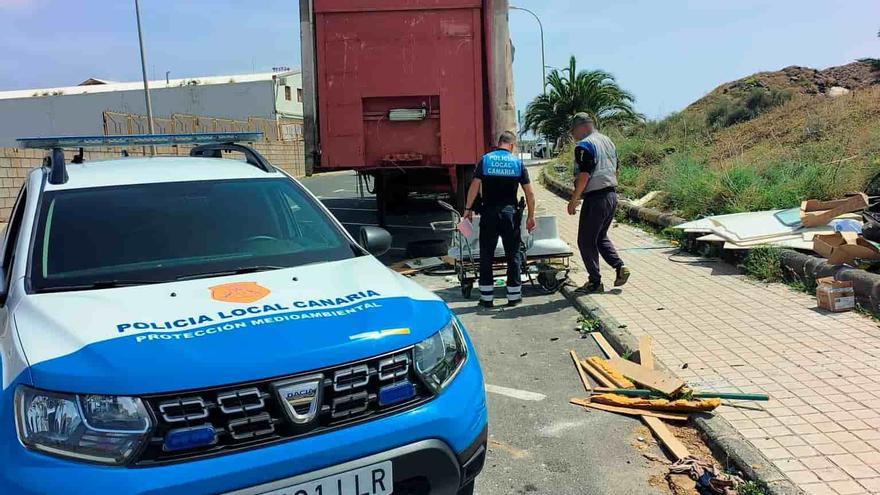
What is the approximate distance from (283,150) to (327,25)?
27598 millimetres

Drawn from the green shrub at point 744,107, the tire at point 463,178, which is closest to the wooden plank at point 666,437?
the tire at point 463,178

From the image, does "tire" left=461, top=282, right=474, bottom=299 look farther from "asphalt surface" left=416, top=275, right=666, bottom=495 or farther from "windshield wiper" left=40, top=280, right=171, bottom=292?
"windshield wiper" left=40, top=280, right=171, bottom=292

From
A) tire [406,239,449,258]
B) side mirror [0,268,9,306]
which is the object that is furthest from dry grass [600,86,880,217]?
side mirror [0,268,9,306]

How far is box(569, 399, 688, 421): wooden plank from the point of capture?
4180 mm

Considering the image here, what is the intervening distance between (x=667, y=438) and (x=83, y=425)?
10.2ft

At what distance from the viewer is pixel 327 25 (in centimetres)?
874

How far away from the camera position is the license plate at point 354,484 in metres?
2.27

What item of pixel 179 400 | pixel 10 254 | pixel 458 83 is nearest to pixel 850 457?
pixel 179 400

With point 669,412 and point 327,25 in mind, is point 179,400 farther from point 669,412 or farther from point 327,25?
point 327,25

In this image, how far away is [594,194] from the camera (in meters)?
7.11

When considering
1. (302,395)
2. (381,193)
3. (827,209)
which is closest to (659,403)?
(302,395)

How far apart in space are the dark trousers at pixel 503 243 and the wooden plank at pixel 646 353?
1.84 metres

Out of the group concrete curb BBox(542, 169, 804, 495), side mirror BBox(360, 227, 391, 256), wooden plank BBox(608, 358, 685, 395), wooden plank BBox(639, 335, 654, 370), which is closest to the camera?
concrete curb BBox(542, 169, 804, 495)

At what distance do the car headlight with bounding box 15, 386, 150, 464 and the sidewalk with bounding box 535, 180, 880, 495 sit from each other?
2993 millimetres
